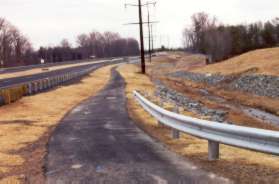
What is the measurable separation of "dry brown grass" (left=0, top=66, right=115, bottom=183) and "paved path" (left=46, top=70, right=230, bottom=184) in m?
0.37

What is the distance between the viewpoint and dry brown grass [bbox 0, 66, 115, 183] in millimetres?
9273

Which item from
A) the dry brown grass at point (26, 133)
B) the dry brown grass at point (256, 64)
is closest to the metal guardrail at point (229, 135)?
the dry brown grass at point (26, 133)

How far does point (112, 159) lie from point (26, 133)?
6.06 metres

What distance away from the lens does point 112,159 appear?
9367 millimetres

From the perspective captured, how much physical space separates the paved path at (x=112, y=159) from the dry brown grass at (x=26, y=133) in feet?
1.21

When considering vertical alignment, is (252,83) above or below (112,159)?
below

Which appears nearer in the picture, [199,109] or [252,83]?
[199,109]

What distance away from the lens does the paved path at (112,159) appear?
770 centimetres

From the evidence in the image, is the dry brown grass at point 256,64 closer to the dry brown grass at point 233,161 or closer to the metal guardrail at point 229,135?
the dry brown grass at point 233,161

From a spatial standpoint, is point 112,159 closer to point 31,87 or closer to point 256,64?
point 31,87

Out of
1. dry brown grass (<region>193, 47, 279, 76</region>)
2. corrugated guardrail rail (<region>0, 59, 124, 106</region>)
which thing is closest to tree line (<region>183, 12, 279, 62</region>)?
dry brown grass (<region>193, 47, 279, 76</region>)

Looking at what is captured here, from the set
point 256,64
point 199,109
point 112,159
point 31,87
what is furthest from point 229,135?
point 256,64

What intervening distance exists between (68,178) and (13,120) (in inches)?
416

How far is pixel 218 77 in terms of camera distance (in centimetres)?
6569
